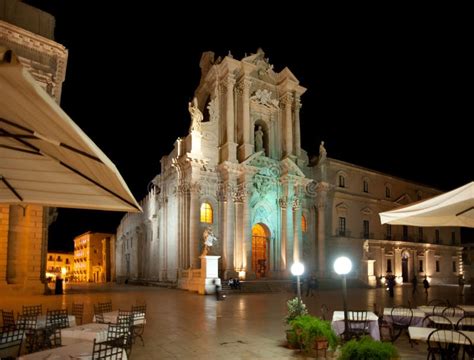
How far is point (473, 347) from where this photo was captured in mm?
7727

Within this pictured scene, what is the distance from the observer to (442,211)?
872 cm

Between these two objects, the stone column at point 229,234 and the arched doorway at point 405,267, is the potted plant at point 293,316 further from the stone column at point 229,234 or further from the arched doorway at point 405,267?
the arched doorway at point 405,267

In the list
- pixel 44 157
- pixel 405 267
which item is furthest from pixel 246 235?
pixel 44 157

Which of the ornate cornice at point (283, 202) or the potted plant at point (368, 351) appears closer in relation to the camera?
the potted plant at point (368, 351)

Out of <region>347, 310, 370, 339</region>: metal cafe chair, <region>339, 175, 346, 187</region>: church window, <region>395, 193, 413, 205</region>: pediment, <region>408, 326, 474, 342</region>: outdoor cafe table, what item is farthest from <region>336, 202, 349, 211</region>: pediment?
<region>408, 326, 474, 342</region>: outdoor cafe table

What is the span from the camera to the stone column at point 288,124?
40438mm

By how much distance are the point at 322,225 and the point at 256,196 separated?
27.7 ft

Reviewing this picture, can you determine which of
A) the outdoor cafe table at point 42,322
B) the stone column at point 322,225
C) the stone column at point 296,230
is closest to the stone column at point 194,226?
the stone column at point 296,230

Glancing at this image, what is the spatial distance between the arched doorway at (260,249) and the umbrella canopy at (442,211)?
2898 centimetres

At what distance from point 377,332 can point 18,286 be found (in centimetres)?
1832

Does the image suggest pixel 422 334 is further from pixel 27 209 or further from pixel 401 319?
pixel 27 209

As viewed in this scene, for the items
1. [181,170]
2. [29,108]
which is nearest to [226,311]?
[29,108]

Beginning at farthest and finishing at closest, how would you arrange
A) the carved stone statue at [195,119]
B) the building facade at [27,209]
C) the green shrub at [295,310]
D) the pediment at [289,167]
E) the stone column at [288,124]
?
the stone column at [288,124] → the pediment at [289,167] → the carved stone statue at [195,119] → the building facade at [27,209] → the green shrub at [295,310]

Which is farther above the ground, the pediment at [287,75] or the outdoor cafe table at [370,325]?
the pediment at [287,75]
